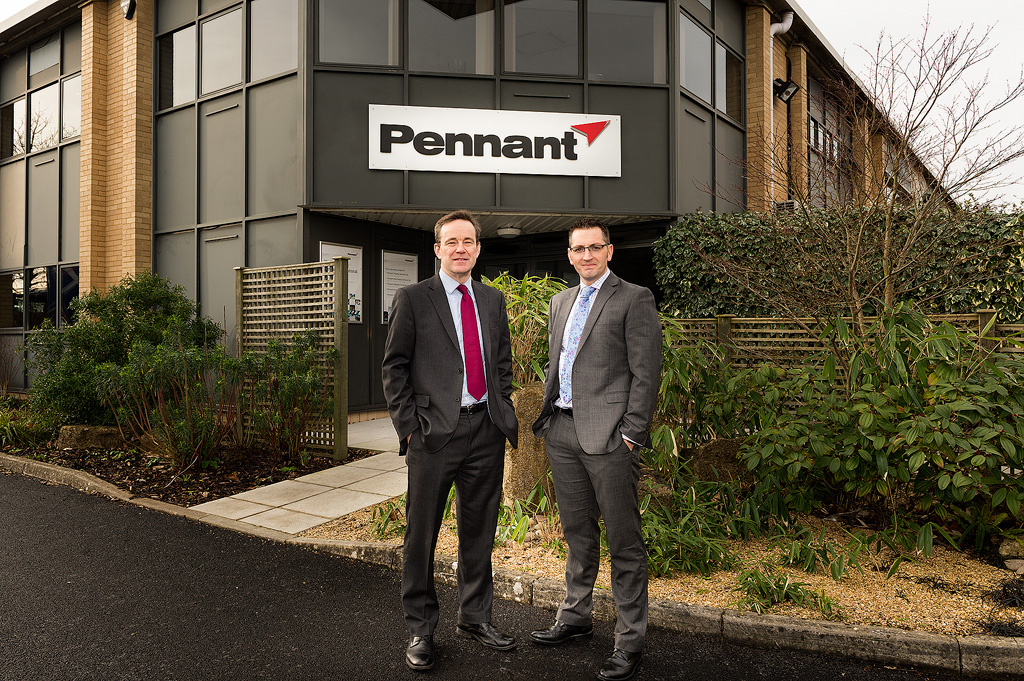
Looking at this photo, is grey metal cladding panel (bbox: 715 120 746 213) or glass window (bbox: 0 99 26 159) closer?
grey metal cladding panel (bbox: 715 120 746 213)

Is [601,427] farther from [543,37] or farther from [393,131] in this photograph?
[543,37]

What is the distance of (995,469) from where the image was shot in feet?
12.2

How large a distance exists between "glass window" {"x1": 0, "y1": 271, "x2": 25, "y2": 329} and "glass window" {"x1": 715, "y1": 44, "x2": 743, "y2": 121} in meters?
14.4

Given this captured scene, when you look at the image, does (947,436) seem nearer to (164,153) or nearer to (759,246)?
(759,246)

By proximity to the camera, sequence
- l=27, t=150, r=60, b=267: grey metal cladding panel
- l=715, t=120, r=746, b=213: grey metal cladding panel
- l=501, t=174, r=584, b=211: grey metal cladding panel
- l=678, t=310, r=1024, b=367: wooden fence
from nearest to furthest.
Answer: l=678, t=310, r=1024, b=367: wooden fence
l=501, t=174, r=584, b=211: grey metal cladding panel
l=715, t=120, r=746, b=213: grey metal cladding panel
l=27, t=150, r=60, b=267: grey metal cladding panel

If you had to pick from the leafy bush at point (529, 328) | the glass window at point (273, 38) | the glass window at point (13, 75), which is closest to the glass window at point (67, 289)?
the glass window at point (13, 75)

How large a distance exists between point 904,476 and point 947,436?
40 cm

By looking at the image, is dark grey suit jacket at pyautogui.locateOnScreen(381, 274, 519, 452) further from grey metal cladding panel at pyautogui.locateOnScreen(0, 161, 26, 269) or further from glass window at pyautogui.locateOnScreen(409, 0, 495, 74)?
grey metal cladding panel at pyautogui.locateOnScreen(0, 161, 26, 269)

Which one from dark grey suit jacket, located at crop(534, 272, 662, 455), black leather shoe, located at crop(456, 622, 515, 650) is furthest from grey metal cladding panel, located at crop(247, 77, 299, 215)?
black leather shoe, located at crop(456, 622, 515, 650)

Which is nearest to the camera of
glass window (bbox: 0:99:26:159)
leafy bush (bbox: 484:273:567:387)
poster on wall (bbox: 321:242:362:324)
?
leafy bush (bbox: 484:273:567:387)

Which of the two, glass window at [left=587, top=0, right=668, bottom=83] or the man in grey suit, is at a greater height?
glass window at [left=587, top=0, right=668, bottom=83]

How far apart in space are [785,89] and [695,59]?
2482 mm

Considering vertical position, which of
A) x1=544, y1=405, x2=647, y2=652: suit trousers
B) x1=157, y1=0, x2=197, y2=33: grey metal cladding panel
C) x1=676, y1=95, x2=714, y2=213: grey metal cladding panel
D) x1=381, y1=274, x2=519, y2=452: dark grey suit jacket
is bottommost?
x1=544, y1=405, x2=647, y2=652: suit trousers

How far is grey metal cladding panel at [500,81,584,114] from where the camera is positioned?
1016 centimetres
